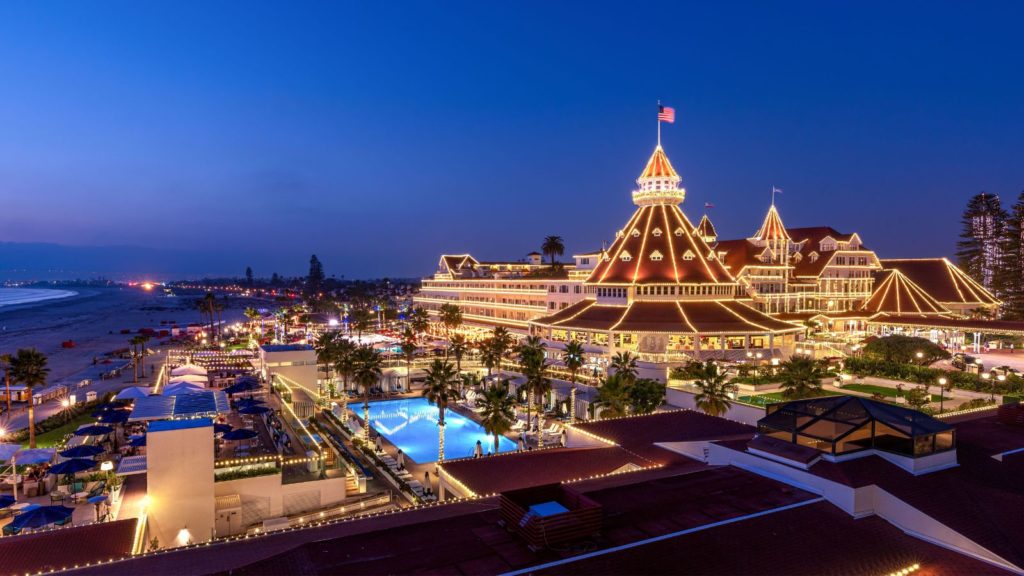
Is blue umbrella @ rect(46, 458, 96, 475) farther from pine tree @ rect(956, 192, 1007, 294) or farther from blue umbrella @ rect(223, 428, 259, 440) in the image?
pine tree @ rect(956, 192, 1007, 294)

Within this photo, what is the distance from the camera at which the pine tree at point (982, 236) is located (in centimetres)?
9725

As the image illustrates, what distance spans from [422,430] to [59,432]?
81.2 feet

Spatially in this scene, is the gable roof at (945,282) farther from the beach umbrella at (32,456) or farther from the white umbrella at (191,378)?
the beach umbrella at (32,456)

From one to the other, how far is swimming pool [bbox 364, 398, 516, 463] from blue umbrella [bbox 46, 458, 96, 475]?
1720 centimetres

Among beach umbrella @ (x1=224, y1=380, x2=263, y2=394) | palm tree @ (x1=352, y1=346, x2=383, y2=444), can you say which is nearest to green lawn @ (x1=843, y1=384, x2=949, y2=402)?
palm tree @ (x1=352, y1=346, x2=383, y2=444)

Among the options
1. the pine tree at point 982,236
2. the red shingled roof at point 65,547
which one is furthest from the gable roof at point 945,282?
the red shingled roof at point 65,547

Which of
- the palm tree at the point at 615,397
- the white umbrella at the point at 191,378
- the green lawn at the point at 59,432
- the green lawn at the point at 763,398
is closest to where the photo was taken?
the palm tree at the point at 615,397

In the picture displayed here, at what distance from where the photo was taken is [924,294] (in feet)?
249

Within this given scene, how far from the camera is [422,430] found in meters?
45.4

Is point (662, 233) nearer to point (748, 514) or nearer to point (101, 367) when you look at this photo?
point (748, 514)

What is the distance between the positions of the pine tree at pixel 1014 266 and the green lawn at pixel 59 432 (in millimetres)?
105913

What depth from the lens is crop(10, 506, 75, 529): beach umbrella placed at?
2169 centimetres

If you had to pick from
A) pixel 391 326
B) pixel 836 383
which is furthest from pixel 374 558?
pixel 391 326

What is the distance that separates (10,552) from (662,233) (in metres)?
56.4
